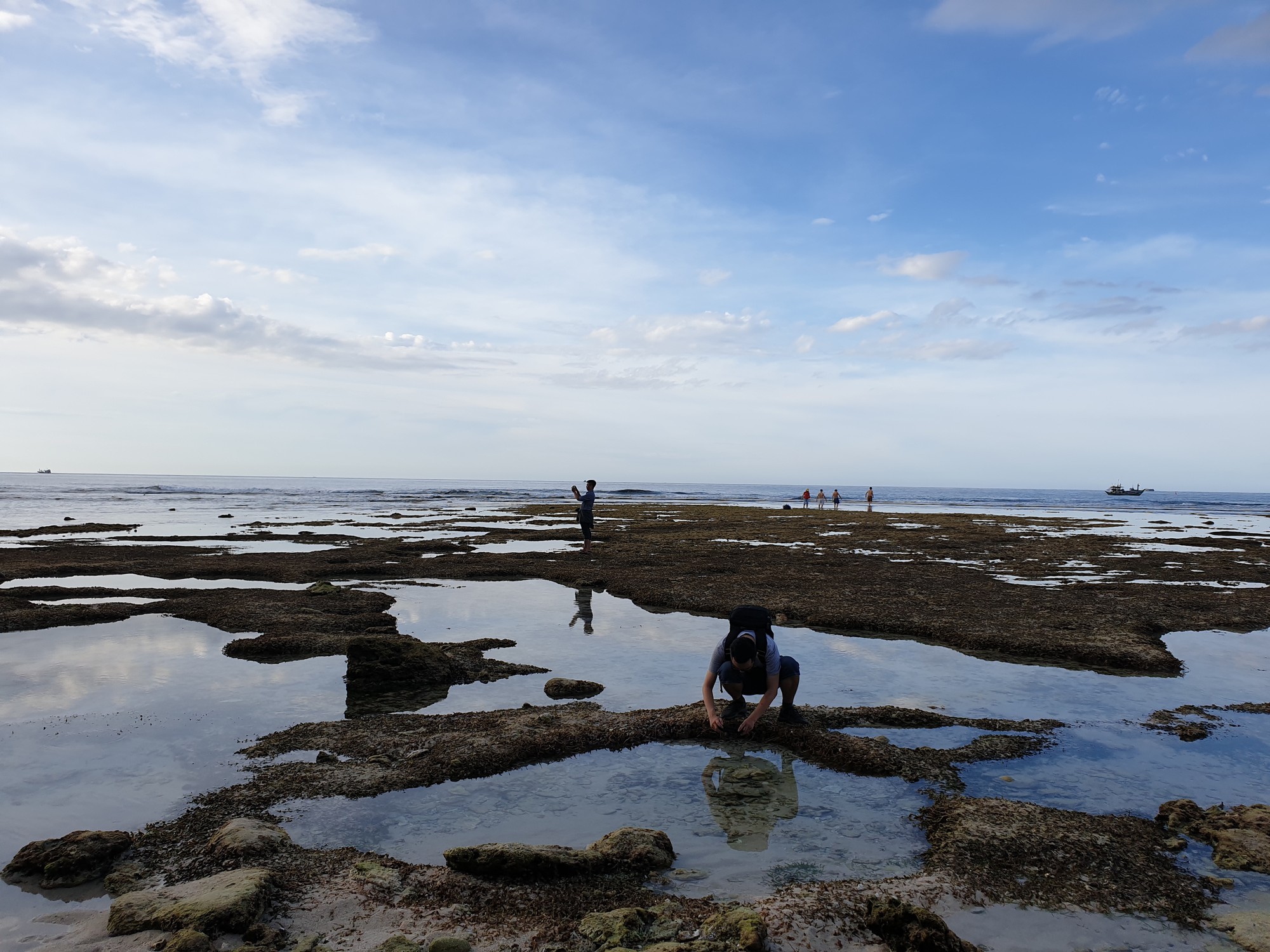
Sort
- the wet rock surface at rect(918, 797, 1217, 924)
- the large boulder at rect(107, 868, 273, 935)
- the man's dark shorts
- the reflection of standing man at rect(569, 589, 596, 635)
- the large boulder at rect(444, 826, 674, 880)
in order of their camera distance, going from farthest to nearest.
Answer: the reflection of standing man at rect(569, 589, 596, 635) → the man's dark shorts → the large boulder at rect(444, 826, 674, 880) → the wet rock surface at rect(918, 797, 1217, 924) → the large boulder at rect(107, 868, 273, 935)

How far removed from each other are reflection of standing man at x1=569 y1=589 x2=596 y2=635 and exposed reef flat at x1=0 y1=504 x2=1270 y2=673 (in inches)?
34.7

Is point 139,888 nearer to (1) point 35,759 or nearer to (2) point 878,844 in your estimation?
(1) point 35,759

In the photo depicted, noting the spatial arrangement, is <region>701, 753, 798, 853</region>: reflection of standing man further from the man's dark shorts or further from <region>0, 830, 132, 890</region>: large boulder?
<region>0, 830, 132, 890</region>: large boulder

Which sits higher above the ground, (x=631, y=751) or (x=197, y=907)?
(x=197, y=907)

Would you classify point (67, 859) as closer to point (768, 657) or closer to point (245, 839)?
point (245, 839)

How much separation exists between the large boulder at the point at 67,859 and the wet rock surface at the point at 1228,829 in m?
8.61

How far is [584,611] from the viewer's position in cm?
1736

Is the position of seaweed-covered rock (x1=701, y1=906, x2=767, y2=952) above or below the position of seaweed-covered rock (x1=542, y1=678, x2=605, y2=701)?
above

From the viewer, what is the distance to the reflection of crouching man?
335 inches

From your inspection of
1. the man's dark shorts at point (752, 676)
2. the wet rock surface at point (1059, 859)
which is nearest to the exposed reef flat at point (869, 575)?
the man's dark shorts at point (752, 676)

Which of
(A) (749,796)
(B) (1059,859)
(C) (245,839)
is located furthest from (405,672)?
(B) (1059,859)

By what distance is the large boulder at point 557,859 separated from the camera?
5547 mm

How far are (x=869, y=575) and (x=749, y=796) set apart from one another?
56.3 ft

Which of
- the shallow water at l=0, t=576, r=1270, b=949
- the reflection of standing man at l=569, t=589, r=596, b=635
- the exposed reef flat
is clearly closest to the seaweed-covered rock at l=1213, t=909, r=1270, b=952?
the shallow water at l=0, t=576, r=1270, b=949
